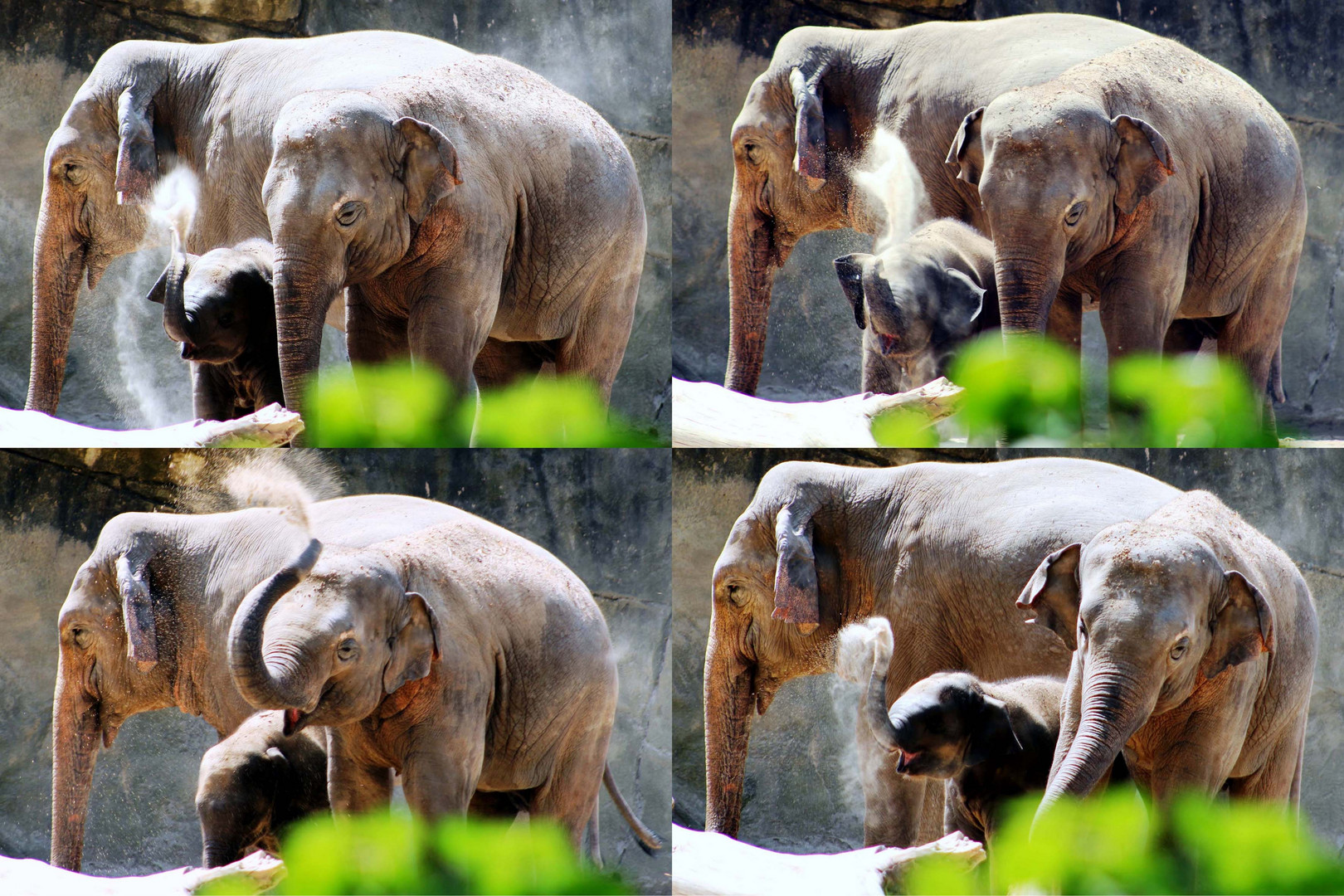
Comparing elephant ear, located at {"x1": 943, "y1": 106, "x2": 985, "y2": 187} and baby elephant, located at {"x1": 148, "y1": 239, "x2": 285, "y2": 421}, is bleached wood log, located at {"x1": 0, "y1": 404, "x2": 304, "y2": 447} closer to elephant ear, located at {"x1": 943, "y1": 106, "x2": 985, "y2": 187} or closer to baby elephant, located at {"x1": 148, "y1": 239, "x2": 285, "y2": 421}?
baby elephant, located at {"x1": 148, "y1": 239, "x2": 285, "y2": 421}

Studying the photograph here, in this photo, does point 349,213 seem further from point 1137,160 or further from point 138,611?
point 1137,160

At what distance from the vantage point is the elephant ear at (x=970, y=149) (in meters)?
3.02

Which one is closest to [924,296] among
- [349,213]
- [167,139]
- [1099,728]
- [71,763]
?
[1099,728]

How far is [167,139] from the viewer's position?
3281 millimetres

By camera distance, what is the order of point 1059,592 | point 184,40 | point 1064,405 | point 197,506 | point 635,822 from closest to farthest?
point 1059,592 < point 1064,405 < point 197,506 < point 635,822 < point 184,40

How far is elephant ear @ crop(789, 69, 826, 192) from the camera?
3.26 m

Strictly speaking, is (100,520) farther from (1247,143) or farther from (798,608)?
(1247,143)

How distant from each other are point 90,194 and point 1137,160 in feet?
6.09

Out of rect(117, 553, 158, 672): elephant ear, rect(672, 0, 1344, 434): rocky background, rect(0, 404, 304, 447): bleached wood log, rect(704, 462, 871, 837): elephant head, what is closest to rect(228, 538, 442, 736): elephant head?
rect(0, 404, 304, 447): bleached wood log

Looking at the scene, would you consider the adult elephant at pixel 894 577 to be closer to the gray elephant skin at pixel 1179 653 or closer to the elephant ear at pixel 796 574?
the elephant ear at pixel 796 574

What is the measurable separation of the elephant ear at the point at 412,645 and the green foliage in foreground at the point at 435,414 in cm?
27

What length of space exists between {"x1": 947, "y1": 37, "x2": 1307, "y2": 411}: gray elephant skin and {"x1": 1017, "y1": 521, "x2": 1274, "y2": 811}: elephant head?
1.26ft

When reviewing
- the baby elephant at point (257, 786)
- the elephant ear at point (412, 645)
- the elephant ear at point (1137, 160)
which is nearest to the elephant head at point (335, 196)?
the elephant ear at point (412, 645)

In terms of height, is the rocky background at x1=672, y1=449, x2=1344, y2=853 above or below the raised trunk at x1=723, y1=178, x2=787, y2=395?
below
